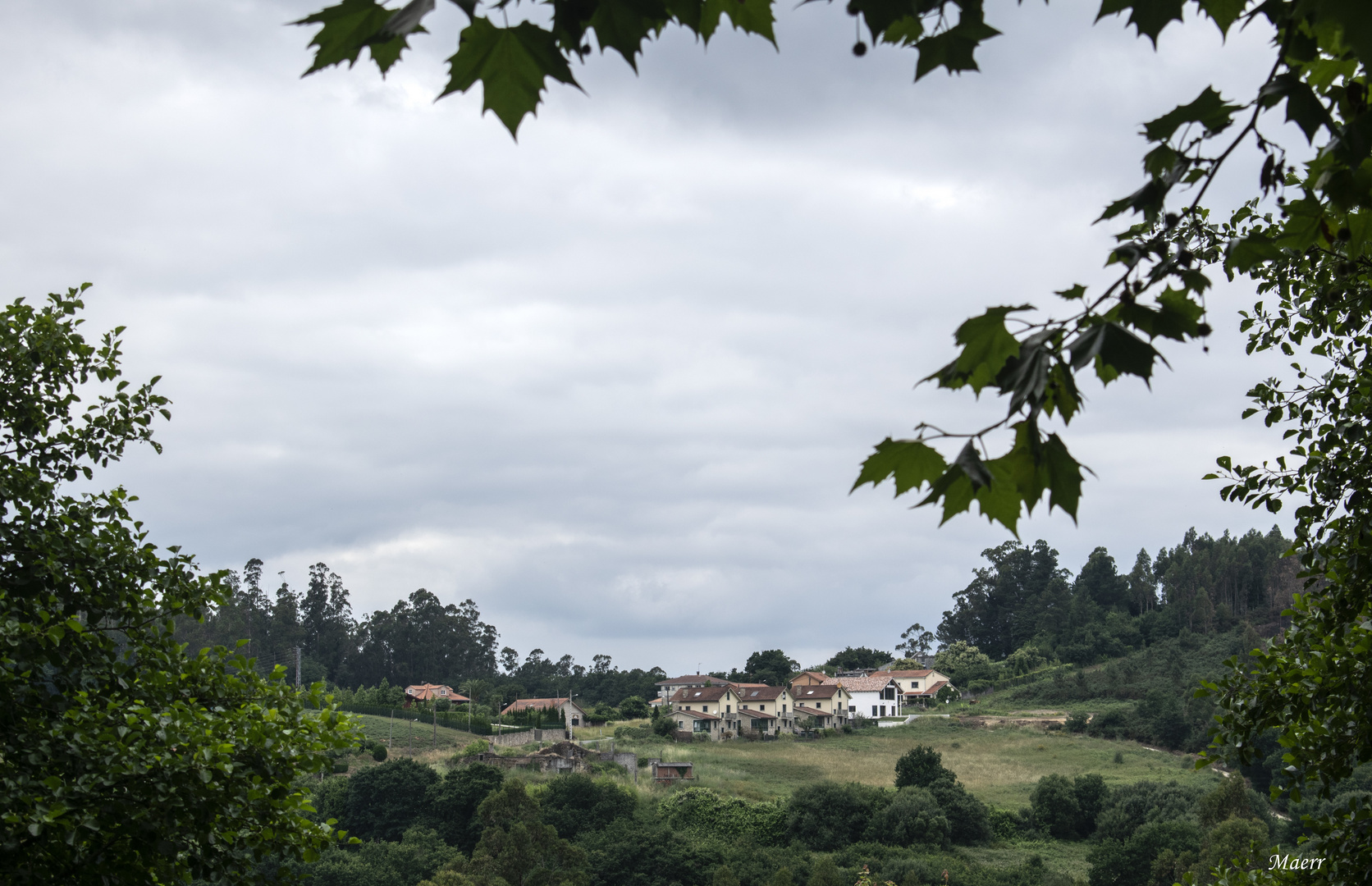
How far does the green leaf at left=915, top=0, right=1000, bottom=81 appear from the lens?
195 centimetres

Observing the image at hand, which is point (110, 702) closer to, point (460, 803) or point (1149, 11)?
point (1149, 11)

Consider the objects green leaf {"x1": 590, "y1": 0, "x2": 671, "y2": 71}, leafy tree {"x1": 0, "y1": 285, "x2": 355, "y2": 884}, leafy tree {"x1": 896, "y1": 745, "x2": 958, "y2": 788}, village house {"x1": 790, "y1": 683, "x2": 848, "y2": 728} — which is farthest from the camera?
village house {"x1": 790, "y1": 683, "x2": 848, "y2": 728}

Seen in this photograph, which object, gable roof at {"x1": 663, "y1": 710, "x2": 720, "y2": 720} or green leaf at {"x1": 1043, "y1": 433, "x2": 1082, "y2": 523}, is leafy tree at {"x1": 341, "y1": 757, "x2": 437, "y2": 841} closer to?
gable roof at {"x1": 663, "y1": 710, "x2": 720, "y2": 720}

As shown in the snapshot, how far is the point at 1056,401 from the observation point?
65.7 inches

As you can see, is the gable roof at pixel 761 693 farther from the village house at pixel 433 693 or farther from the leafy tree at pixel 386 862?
the leafy tree at pixel 386 862

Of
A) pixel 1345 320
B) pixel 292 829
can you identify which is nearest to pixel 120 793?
pixel 292 829

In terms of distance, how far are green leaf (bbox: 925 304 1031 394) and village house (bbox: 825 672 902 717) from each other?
230ft

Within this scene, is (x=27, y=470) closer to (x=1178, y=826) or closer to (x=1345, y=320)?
(x=1345, y=320)

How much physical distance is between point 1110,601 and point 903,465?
95.2 metres

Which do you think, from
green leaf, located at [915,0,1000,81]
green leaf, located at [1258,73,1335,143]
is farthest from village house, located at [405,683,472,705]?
green leaf, located at [1258,73,1335,143]

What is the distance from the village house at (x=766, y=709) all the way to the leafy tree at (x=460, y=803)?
28.9 meters

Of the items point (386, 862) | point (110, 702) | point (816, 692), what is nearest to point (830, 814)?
point (386, 862)

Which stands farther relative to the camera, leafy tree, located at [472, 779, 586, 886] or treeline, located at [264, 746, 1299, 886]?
treeline, located at [264, 746, 1299, 886]

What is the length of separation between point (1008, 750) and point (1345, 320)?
5104 centimetres
